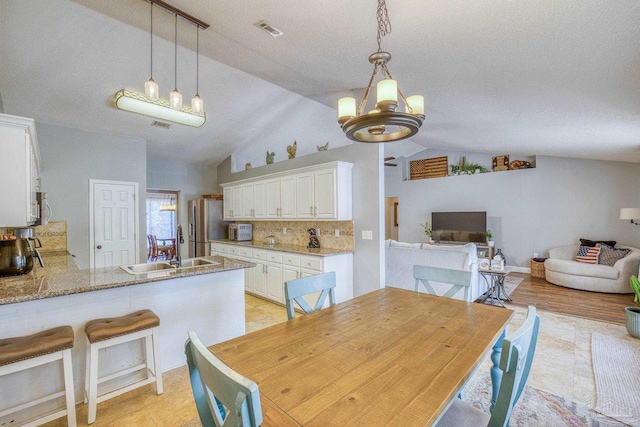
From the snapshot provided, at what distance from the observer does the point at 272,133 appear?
231 inches

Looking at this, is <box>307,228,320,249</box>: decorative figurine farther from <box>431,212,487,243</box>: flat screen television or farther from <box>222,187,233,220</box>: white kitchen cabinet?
<box>431,212,487,243</box>: flat screen television

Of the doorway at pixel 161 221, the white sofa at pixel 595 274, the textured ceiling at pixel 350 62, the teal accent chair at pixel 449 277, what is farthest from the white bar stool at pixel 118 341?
the white sofa at pixel 595 274

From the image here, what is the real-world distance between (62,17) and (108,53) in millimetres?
527

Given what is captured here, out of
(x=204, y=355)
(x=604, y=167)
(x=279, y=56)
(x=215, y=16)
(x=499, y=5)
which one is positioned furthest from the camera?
(x=604, y=167)

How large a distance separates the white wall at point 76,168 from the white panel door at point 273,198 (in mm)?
2484

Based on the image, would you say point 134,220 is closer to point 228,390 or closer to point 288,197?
point 288,197

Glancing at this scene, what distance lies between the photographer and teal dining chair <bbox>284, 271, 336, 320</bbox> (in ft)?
6.33

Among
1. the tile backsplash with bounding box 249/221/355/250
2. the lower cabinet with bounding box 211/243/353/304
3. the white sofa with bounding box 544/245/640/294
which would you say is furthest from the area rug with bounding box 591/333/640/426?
the tile backsplash with bounding box 249/221/355/250

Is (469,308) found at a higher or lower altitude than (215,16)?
lower

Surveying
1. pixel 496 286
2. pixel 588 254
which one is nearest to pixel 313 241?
pixel 496 286

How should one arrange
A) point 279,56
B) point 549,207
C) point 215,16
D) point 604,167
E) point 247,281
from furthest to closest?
point 549,207 → point 604,167 → point 247,281 → point 279,56 → point 215,16

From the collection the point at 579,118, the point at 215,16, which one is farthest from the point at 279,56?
the point at 579,118

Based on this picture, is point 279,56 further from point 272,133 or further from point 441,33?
point 272,133

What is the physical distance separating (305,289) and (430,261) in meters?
2.94
